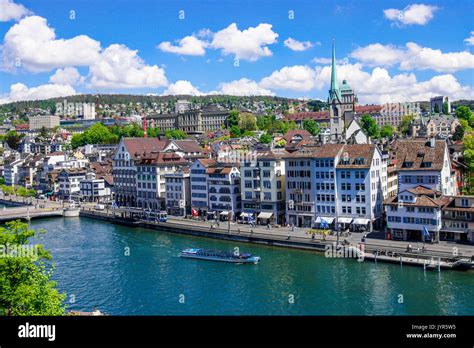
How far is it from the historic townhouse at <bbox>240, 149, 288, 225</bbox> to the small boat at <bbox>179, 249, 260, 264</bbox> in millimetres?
13334

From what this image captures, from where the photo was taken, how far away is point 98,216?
68.7m

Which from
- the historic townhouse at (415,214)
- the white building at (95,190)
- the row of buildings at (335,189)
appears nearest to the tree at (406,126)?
the row of buildings at (335,189)

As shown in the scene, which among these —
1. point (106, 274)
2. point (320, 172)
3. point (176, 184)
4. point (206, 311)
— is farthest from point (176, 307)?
point (176, 184)

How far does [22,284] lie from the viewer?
1600cm

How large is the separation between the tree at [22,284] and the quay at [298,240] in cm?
2575

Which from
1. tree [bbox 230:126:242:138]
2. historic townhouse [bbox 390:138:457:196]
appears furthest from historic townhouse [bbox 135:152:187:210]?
tree [bbox 230:126:242:138]

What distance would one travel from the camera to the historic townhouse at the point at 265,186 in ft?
179

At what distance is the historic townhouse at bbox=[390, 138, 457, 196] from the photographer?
1784 inches

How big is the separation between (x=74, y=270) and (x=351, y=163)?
81.9 feet

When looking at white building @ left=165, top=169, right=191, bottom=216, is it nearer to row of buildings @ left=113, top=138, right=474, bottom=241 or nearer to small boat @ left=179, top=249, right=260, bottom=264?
row of buildings @ left=113, top=138, right=474, bottom=241

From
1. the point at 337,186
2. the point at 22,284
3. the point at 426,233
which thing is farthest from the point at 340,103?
the point at 22,284

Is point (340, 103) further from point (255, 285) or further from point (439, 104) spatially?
point (255, 285)
